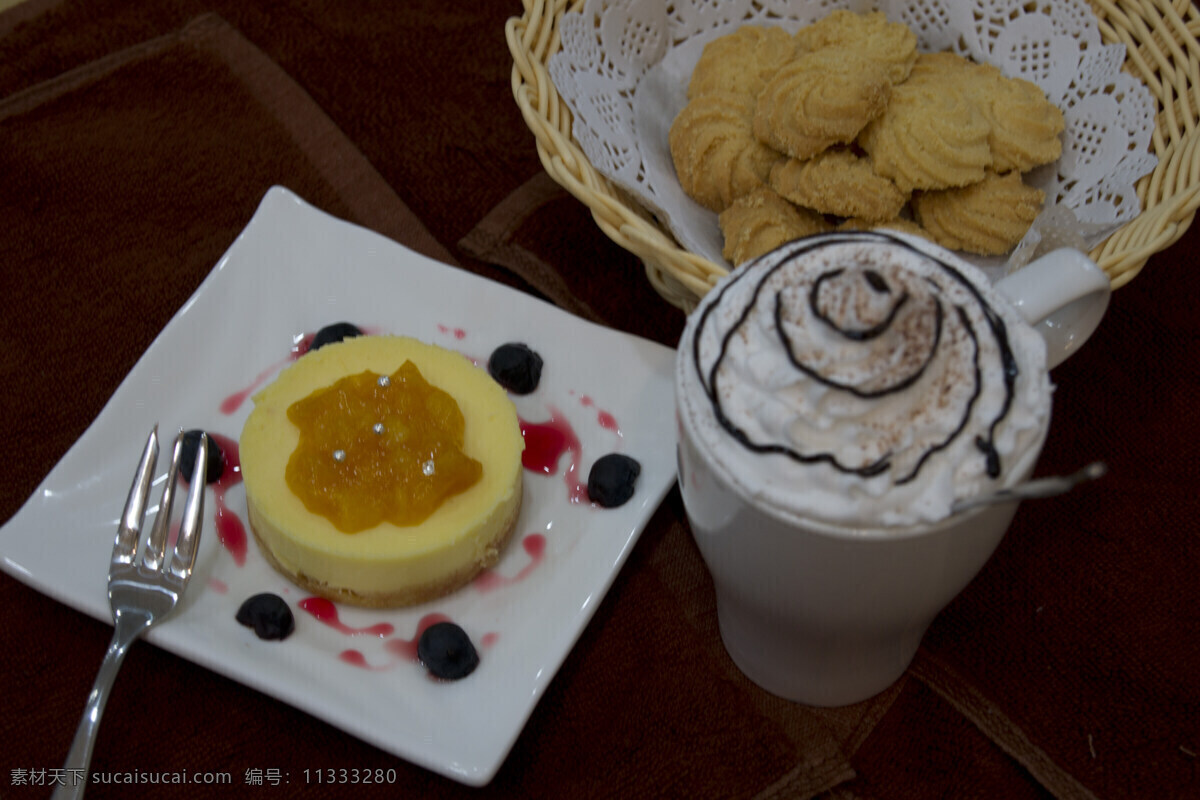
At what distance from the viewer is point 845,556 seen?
2.97 feet

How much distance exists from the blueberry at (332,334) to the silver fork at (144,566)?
225 mm

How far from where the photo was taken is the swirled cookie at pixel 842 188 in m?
1.39

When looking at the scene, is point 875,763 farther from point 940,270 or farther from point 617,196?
point 617,196

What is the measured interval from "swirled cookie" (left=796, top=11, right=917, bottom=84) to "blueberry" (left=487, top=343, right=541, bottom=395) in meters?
0.61

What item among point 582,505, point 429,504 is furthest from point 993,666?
point 429,504

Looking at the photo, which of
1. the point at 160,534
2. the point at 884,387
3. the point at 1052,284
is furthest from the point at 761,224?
the point at 160,534

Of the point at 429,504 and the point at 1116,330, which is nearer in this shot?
the point at 429,504

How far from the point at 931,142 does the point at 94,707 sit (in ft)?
3.97

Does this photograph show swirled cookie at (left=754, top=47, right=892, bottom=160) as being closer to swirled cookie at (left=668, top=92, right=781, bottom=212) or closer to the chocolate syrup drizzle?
swirled cookie at (left=668, top=92, right=781, bottom=212)

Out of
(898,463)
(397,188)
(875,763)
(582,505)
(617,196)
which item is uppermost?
(898,463)

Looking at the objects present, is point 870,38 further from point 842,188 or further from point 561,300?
point 561,300

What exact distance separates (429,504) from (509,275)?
51 centimetres

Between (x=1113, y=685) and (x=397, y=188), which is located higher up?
(x=397, y=188)

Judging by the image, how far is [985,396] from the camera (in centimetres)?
87
